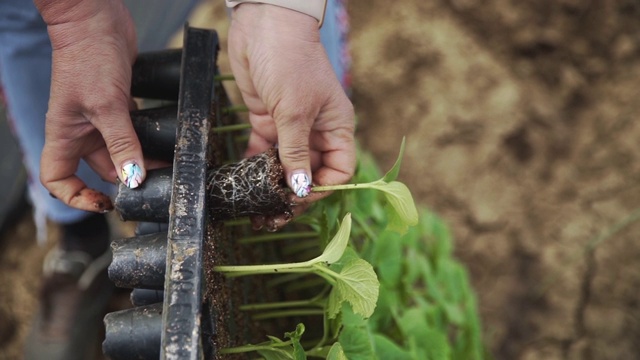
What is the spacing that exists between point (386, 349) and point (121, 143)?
1.46 ft

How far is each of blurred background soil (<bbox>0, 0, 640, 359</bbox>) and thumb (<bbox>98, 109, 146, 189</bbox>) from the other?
1157mm

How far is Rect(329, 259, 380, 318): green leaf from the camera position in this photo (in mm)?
661

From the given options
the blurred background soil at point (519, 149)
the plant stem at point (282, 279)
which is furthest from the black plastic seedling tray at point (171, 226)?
the blurred background soil at point (519, 149)

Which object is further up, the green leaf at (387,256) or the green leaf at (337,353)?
the green leaf at (337,353)

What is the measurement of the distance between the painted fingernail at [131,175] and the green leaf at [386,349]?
1.27ft

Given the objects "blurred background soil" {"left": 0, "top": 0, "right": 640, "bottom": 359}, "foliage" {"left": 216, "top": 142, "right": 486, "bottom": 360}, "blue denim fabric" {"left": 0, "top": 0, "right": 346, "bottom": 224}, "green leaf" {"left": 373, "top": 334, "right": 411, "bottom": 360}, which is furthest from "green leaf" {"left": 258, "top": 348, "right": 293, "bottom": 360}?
"blurred background soil" {"left": 0, "top": 0, "right": 640, "bottom": 359}

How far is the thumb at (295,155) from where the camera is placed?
0.73 metres

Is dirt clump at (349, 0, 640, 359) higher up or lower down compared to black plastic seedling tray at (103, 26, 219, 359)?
lower down

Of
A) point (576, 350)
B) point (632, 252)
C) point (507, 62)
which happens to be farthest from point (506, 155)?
point (576, 350)

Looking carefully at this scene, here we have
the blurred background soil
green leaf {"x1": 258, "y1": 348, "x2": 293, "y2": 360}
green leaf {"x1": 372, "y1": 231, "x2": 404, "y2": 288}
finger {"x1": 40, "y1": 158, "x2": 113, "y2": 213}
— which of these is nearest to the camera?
green leaf {"x1": 258, "y1": 348, "x2": 293, "y2": 360}

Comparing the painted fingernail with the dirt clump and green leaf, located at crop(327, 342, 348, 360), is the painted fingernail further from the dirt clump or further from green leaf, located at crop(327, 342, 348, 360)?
the dirt clump

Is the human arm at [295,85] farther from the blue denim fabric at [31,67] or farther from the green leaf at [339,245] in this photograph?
the blue denim fabric at [31,67]

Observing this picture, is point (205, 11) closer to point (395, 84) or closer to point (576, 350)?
point (395, 84)

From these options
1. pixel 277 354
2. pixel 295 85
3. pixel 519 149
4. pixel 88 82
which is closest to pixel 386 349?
pixel 277 354
